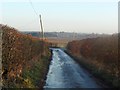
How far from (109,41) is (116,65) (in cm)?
295

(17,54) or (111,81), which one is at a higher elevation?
(17,54)

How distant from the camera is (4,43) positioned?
13.0m

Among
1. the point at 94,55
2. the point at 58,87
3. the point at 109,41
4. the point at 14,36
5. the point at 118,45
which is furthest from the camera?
the point at 94,55

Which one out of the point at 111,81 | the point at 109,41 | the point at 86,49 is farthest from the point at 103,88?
the point at 86,49

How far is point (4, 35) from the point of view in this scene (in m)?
13.1

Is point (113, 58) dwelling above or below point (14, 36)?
below

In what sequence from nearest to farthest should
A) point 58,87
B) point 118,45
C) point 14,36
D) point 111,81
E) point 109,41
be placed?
point 14,36 → point 58,87 → point 111,81 → point 118,45 → point 109,41

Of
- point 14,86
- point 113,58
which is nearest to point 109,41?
point 113,58

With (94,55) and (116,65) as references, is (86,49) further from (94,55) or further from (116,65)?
(116,65)

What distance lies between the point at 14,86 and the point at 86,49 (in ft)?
75.1

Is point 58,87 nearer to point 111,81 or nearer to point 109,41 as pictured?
point 111,81

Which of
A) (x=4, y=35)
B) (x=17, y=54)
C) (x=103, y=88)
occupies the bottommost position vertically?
(x=103, y=88)

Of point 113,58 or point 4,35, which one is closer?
point 4,35

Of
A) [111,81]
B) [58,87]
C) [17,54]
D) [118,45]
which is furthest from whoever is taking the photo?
[118,45]
